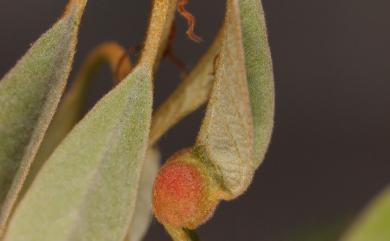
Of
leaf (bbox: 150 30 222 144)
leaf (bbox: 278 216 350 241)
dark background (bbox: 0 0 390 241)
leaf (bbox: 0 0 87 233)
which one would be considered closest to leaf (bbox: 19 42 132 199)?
leaf (bbox: 150 30 222 144)

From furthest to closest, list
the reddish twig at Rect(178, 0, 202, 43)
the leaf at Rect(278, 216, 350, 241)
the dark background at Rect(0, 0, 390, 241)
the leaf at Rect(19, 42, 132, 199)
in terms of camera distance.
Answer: the dark background at Rect(0, 0, 390, 241)
the leaf at Rect(278, 216, 350, 241)
the leaf at Rect(19, 42, 132, 199)
the reddish twig at Rect(178, 0, 202, 43)

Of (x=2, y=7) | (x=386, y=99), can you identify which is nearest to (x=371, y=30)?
(x=386, y=99)

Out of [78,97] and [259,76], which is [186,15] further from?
[78,97]

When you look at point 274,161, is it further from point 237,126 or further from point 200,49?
point 237,126

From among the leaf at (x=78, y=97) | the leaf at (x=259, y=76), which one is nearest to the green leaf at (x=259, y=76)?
the leaf at (x=259, y=76)

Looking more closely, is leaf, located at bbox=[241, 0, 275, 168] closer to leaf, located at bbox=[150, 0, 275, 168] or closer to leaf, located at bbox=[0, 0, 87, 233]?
leaf, located at bbox=[150, 0, 275, 168]

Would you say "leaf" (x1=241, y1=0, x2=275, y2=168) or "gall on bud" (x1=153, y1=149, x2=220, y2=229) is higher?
"leaf" (x1=241, y1=0, x2=275, y2=168)

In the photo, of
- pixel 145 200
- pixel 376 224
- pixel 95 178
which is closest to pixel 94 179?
pixel 95 178
